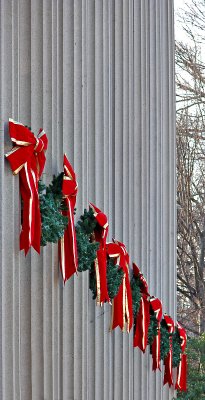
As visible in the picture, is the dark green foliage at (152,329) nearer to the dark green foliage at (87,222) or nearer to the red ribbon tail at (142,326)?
the red ribbon tail at (142,326)

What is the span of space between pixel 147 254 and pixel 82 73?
175 cm

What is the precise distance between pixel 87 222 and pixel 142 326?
1.31 m

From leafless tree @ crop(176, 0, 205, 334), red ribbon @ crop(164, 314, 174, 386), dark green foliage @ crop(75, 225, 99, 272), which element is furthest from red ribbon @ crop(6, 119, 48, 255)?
leafless tree @ crop(176, 0, 205, 334)

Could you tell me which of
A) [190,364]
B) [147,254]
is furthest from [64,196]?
[190,364]

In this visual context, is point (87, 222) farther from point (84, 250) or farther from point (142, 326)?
point (142, 326)

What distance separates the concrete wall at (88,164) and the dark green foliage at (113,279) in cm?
→ 12

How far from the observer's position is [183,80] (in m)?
9.61

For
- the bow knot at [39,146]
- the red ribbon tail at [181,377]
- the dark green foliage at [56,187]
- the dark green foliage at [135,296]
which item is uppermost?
the bow knot at [39,146]

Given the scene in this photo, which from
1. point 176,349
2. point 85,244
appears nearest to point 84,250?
point 85,244

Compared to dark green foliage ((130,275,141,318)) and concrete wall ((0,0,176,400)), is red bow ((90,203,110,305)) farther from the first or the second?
dark green foliage ((130,275,141,318))

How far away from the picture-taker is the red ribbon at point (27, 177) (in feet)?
7.98

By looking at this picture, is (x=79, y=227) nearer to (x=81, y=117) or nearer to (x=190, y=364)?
(x=81, y=117)

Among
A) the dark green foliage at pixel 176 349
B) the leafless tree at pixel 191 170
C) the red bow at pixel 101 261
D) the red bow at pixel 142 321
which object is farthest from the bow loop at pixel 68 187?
the leafless tree at pixel 191 170

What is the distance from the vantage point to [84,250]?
3.08 m
